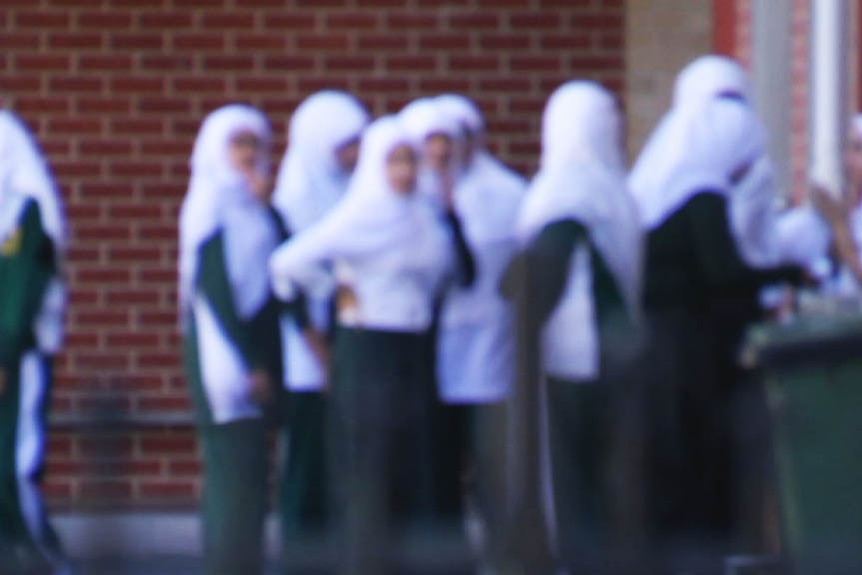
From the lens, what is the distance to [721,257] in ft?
23.4

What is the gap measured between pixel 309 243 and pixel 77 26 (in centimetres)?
290

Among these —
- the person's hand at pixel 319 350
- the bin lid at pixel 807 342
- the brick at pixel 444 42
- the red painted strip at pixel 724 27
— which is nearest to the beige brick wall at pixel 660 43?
the red painted strip at pixel 724 27

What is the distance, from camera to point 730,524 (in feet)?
23.7

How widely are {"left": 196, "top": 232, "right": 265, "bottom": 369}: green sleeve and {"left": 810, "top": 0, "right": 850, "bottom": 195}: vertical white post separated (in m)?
1.76

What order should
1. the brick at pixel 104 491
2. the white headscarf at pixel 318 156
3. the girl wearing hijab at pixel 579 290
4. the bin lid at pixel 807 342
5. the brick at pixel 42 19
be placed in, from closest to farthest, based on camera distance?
the brick at pixel 104 491 < the bin lid at pixel 807 342 < the girl wearing hijab at pixel 579 290 < the white headscarf at pixel 318 156 < the brick at pixel 42 19

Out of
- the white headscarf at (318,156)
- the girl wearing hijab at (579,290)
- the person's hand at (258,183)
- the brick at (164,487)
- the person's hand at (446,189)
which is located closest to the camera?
the girl wearing hijab at (579,290)

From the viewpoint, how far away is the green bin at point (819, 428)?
5676 millimetres

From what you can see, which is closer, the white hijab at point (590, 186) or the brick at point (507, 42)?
the white hijab at point (590, 186)

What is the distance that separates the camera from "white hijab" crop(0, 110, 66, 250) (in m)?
8.14

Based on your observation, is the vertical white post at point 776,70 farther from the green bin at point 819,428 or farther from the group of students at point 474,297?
the green bin at point 819,428

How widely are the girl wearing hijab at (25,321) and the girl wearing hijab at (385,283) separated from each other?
1056 mm

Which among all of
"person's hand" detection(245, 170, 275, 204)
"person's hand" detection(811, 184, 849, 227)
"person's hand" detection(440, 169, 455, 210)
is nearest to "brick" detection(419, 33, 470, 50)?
"person's hand" detection(440, 169, 455, 210)

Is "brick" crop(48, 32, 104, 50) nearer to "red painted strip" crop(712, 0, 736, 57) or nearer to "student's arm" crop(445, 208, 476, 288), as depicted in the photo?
"red painted strip" crop(712, 0, 736, 57)

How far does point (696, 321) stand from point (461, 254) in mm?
716
